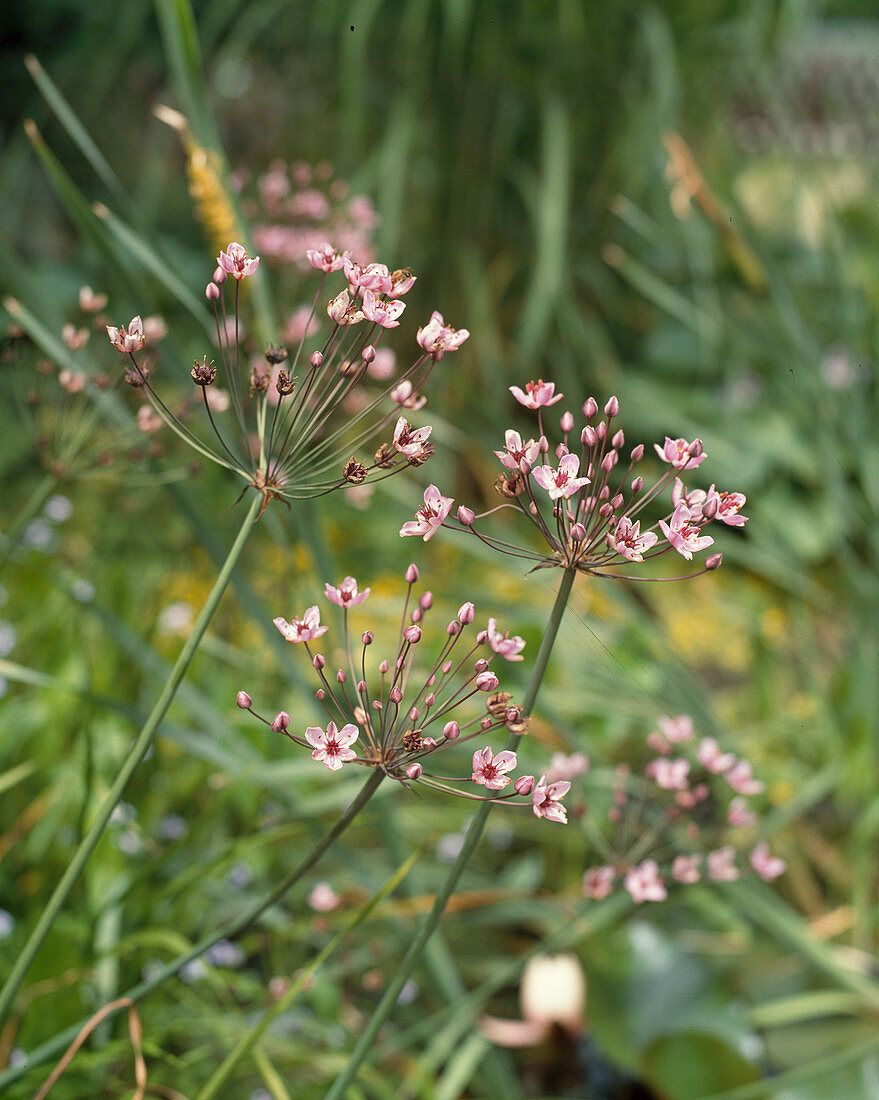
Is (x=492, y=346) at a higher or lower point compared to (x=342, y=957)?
higher

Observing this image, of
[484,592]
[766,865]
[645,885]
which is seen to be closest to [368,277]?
[645,885]

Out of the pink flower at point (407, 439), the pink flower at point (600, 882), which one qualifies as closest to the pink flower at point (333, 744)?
the pink flower at point (407, 439)

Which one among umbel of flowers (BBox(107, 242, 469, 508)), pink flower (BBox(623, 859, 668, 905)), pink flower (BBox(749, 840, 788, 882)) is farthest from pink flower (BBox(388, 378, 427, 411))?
pink flower (BBox(749, 840, 788, 882))

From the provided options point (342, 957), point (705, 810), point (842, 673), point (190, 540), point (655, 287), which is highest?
point (655, 287)

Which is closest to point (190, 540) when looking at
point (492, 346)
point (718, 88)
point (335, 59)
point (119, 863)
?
point (492, 346)

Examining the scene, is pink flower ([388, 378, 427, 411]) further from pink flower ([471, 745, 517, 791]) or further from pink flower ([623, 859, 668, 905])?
pink flower ([623, 859, 668, 905])

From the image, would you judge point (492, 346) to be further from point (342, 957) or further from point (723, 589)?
point (342, 957)

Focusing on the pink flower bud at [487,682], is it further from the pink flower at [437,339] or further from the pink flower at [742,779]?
the pink flower at [742,779]
